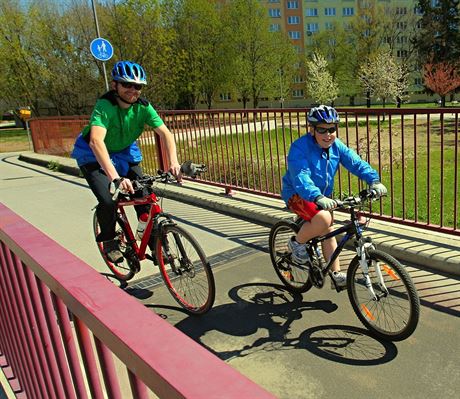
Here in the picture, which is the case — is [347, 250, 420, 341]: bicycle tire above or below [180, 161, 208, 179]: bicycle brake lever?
below

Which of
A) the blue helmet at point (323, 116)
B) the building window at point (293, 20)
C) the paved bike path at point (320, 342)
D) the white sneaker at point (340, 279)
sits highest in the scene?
the building window at point (293, 20)

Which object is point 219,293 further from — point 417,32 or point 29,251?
point 417,32

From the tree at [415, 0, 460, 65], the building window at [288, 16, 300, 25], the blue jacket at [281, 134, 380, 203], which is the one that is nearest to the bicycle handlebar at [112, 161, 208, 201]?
the blue jacket at [281, 134, 380, 203]

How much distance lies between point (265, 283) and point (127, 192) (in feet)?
5.67

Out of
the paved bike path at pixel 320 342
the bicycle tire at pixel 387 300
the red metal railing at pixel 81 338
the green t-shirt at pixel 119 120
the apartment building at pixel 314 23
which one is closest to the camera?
the red metal railing at pixel 81 338

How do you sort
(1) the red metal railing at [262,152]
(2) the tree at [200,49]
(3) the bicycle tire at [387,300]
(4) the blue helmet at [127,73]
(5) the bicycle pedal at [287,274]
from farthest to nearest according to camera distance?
1. (2) the tree at [200,49]
2. (1) the red metal railing at [262,152]
3. (5) the bicycle pedal at [287,274]
4. (4) the blue helmet at [127,73]
5. (3) the bicycle tire at [387,300]

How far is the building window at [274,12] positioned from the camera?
7494cm

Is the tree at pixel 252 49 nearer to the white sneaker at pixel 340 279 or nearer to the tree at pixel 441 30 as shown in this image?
the tree at pixel 441 30

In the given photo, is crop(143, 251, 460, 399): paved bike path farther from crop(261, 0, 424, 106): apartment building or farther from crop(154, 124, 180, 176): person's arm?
crop(261, 0, 424, 106): apartment building

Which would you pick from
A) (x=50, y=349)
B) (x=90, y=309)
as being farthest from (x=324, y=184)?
(x=90, y=309)

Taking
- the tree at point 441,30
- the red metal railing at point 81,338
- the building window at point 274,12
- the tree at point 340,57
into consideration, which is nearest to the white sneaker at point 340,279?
the red metal railing at point 81,338

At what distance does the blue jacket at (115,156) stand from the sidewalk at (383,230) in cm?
59

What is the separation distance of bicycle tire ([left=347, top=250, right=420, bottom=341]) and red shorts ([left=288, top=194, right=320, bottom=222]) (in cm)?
51

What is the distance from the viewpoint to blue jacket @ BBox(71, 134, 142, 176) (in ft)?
13.8
